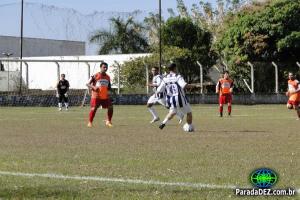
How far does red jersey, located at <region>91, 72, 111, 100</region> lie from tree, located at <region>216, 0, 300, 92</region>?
29.5 meters

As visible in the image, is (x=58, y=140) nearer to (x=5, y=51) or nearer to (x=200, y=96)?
(x=200, y=96)

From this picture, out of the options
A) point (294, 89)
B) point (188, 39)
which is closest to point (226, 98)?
point (294, 89)

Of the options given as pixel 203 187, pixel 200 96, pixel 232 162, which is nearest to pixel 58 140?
pixel 232 162

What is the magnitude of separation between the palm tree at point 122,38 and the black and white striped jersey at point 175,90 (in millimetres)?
44843

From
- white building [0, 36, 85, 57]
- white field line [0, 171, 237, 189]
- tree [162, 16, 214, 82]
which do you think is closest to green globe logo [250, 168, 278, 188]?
white field line [0, 171, 237, 189]

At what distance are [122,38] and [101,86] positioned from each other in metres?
42.9

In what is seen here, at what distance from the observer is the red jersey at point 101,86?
69.1 feet

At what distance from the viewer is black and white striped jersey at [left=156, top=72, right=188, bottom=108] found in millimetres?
18281

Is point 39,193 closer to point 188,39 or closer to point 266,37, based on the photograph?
point 266,37

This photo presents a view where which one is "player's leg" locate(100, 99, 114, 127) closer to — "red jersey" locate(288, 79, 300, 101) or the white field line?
"red jersey" locate(288, 79, 300, 101)

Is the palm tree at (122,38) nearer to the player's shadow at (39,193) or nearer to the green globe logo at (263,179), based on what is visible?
the green globe logo at (263,179)

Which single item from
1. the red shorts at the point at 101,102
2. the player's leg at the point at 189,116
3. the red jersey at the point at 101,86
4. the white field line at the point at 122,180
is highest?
the red jersey at the point at 101,86

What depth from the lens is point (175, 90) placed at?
18422 millimetres

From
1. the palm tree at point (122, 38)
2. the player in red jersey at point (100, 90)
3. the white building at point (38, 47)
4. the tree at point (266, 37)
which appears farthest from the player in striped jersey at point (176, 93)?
the white building at point (38, 47)
